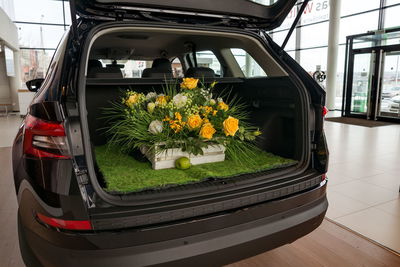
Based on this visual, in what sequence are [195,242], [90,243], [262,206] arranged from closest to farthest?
[90,243], [195,242], [262,206]

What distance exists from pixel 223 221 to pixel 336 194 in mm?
1966

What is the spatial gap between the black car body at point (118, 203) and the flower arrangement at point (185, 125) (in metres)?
0.28

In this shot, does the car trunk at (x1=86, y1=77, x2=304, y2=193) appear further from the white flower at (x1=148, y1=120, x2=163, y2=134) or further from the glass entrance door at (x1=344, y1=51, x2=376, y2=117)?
the glass entrance door at (x1=344, y1=51, x2=376, y2=117)

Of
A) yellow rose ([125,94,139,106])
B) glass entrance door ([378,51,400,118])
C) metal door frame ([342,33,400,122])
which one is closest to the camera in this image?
yellow rose ([125,94,139,106])

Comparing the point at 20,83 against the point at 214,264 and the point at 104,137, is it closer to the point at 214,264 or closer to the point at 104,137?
the point at 104,137

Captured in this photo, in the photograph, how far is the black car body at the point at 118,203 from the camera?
0.99 meters

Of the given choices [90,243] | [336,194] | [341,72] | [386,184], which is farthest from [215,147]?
[341,72]

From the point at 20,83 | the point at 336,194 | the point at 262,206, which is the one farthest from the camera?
the point at 20,83

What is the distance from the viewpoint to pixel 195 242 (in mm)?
1067

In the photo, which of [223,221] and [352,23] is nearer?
[223,221]

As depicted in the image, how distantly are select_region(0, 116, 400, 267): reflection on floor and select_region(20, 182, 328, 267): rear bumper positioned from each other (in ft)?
1.78

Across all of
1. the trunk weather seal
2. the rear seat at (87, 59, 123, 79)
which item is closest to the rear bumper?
the trunk weather seal

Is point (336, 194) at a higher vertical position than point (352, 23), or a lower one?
lower

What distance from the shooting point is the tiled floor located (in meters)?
2.15
